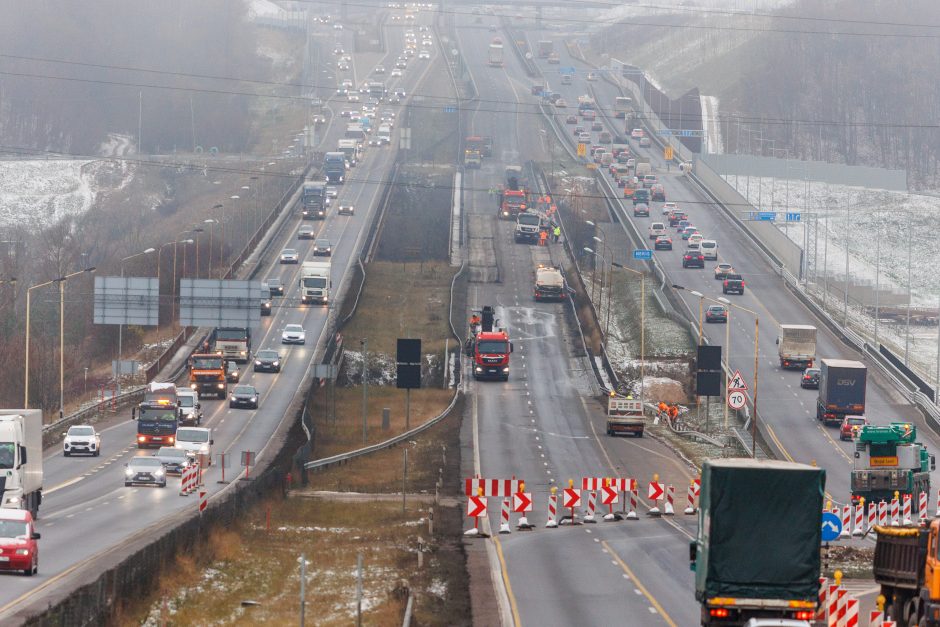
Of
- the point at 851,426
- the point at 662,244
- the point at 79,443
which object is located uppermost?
the point at 662,244

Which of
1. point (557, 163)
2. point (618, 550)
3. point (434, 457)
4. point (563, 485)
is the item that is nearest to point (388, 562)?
point (618, 550)

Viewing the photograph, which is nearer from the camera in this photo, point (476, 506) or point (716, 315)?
point (476, 506)

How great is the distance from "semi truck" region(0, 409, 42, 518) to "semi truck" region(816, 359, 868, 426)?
46346 mm

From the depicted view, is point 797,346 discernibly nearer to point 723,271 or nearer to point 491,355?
point 491,355

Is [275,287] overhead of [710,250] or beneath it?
beneath

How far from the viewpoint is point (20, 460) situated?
151 feet

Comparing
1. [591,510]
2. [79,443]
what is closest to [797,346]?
[79,443]

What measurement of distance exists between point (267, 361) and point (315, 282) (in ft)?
65.0

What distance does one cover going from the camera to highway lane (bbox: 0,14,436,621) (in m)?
40.0

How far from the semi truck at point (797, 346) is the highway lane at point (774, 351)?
74 cm

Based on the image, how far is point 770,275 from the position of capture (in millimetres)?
134125

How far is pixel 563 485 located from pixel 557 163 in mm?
128247

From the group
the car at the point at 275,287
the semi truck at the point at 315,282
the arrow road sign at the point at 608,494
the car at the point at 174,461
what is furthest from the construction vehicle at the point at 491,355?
the arrow road sign at the point at 608,494

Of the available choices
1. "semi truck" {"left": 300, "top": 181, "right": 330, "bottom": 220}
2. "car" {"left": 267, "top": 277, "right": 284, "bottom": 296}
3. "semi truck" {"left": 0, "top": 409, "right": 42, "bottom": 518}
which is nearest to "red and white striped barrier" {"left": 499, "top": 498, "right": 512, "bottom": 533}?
"semi truck" {"left": 0, "top": 409, "right": 42, "bottom": 518}
